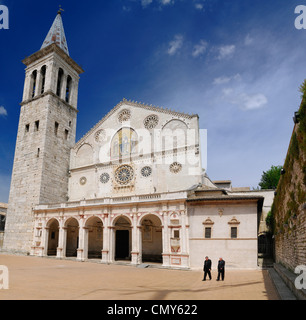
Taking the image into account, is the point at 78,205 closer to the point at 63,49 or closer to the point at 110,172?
the point at 110,172

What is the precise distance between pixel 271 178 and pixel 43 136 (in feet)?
126

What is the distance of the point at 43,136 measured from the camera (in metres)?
34.7

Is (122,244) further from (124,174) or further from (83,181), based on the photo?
(83,181)

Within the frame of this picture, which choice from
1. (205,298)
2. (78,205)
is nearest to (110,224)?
(78,205)

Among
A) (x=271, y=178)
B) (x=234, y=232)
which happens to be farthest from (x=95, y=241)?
(x=271, y=178)

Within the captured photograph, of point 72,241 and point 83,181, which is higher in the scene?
point 83,181

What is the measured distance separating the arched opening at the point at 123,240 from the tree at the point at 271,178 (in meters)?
28.7

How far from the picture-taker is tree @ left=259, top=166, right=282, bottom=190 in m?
46.6

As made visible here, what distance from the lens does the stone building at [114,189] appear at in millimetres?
22453

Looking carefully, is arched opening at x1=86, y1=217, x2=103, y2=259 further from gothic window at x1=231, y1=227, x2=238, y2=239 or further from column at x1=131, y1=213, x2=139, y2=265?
gothic window at x1=231, y1=227, x2=238, y2=239

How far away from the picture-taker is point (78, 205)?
2880cm

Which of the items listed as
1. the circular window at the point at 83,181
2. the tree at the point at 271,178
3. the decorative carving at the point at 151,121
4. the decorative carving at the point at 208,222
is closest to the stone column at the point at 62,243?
the circular window at the point at 83,181
